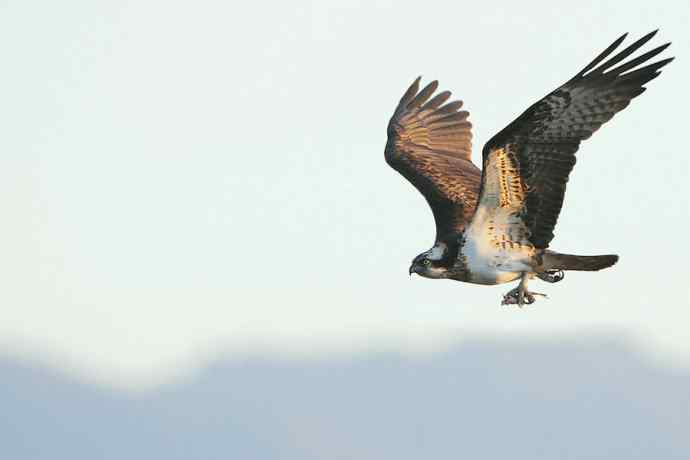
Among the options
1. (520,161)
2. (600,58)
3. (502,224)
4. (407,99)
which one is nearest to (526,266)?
(502,224)

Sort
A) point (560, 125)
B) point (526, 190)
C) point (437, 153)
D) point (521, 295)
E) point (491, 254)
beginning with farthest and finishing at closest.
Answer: point (437, 153) < point (521, 295) < point (491, 254) < point (526, 190) < point (560, 125)

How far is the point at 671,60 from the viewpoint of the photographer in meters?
13.0

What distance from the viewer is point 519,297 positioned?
14773 millimetres

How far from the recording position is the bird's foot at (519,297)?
14.8m

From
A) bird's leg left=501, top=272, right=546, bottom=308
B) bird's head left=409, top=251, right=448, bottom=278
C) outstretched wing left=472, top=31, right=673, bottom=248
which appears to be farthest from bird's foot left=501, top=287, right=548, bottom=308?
outstretched wing left=472, top=31, right=673, bottom=248

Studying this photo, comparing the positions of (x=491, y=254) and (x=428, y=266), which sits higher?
(x=491, y=254)

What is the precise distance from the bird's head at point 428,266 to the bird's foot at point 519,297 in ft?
2.31

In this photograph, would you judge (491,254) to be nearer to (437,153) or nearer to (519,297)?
(519,297)

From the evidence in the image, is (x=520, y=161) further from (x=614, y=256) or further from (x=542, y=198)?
(x=614, y=256)

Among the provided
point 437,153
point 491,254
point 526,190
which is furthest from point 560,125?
point 437,153

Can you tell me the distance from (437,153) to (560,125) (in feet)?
16.7

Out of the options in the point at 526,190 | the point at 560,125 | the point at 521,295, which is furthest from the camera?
the point at 521,295

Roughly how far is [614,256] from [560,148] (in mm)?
1529

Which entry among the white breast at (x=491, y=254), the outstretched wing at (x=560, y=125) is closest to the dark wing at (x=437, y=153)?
the white breast at (x=491, y=254)
